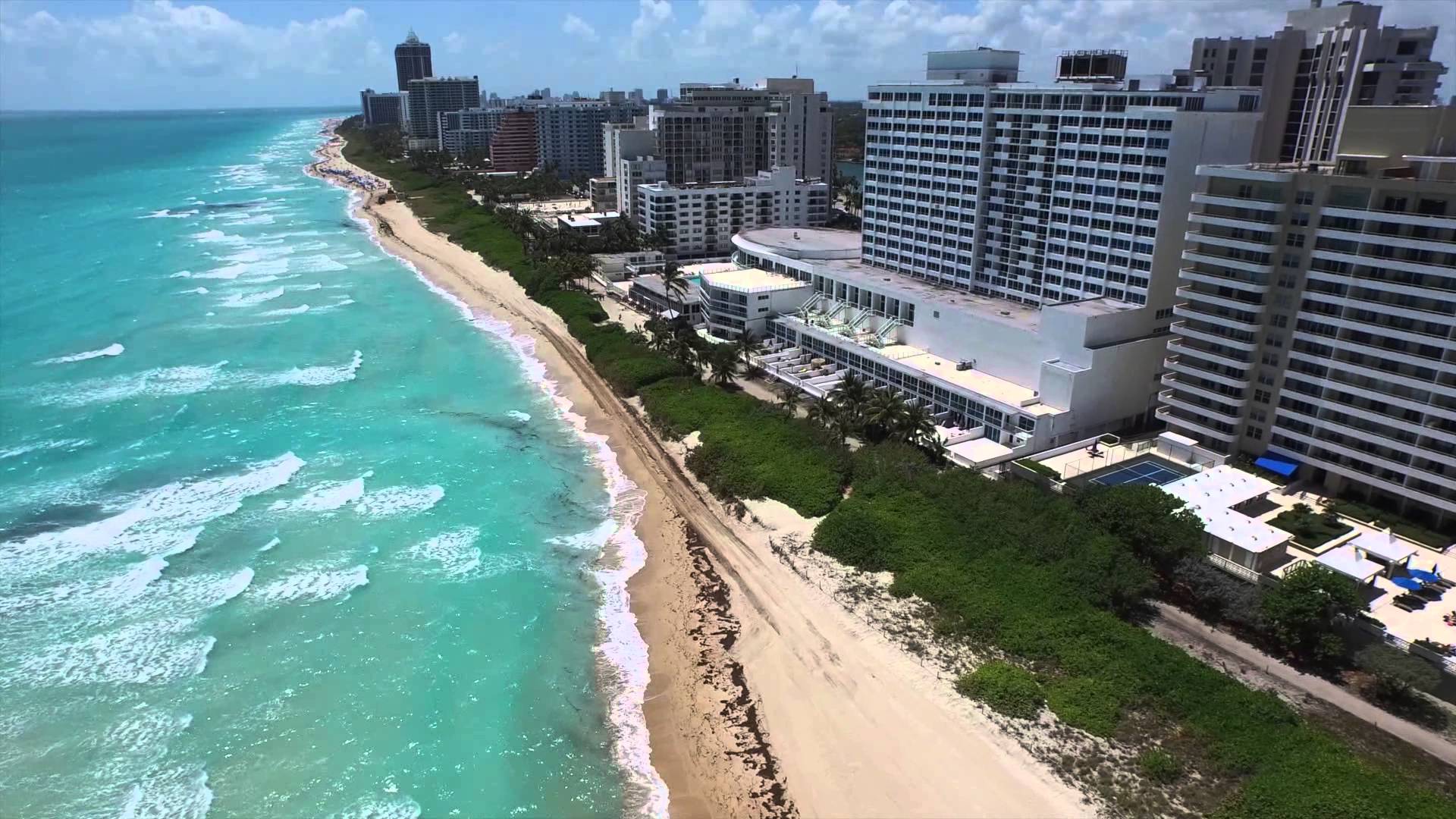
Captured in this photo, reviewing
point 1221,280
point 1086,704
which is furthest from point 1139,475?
point 1086,704

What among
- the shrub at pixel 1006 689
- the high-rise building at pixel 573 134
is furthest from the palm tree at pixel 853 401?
the high-rise building at pixel 573 134

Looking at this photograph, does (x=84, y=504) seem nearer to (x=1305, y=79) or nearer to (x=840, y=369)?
(x=840, y=369)

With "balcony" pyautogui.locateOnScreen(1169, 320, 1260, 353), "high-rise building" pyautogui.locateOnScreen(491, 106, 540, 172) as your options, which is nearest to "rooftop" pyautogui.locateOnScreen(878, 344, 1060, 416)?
"balcony" pyautogui.locateOnScreen(1169, 320, 1260, 353)

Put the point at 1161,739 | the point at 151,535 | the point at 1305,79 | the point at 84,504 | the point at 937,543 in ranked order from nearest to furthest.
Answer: the point at 1161,739 < the point at 937,543 < the point at 151,535 < the point at 84,504 < the point at 1305,79

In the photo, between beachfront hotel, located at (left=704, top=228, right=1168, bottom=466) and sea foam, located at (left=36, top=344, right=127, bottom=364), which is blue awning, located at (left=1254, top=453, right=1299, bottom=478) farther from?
sea foam, located at (left=36, top=344, right=127, bottom=364)

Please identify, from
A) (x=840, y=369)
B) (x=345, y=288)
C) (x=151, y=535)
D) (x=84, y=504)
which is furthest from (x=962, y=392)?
(x=345, y=288)

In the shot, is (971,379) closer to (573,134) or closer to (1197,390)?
(1197,390)
